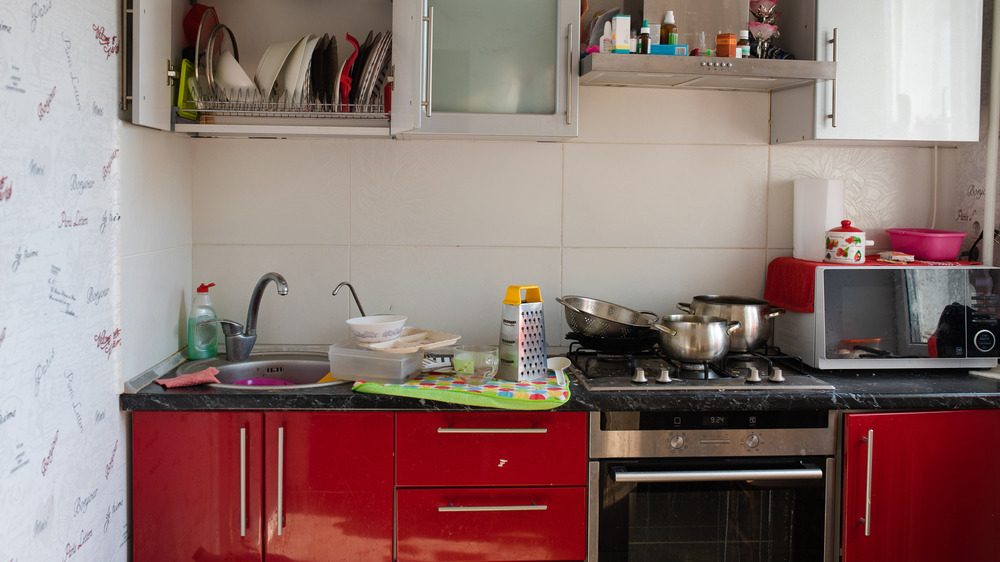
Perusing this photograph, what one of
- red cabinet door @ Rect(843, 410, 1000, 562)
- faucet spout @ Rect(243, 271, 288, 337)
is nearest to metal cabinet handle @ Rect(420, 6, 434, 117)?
faucet spout @ Rect(243, 271, 288, 337)

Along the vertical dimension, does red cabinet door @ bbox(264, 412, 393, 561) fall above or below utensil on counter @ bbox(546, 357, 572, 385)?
below

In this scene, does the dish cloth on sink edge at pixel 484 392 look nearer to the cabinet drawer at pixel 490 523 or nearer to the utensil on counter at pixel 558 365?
the utensil on counter at pixel 558 365

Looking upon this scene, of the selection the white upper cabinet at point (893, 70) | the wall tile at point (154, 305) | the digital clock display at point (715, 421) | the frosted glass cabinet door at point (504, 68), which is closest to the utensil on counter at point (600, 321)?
the digital clock display at point (715, 421)

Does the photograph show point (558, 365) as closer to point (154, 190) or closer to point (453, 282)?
point (453, 282)

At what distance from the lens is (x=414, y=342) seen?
7.23 ft

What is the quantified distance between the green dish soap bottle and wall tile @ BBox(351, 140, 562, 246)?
0.46 m

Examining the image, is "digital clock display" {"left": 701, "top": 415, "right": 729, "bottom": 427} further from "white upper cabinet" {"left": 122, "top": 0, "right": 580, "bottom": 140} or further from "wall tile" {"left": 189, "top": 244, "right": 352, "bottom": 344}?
"wall tile" {"left": 189, "top": 244, "right": 352, "bottom": 344}

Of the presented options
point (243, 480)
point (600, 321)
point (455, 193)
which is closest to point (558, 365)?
point (600, 321)

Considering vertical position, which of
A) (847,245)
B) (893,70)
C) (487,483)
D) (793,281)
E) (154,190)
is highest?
(893,70)

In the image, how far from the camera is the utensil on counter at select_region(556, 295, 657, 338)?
2264 mm

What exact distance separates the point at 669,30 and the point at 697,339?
841mm

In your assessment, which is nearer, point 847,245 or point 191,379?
point 191,379

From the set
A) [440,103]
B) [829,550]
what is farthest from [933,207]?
[440,103]

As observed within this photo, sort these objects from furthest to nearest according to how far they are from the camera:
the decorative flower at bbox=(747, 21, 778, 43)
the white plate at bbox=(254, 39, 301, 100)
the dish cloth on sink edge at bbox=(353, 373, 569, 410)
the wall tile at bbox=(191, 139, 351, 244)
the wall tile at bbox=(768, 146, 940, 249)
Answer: the wall tile at bbox=(768, 146, 940, 249) < the wall tile at bbox=(191, 139, 351, 244) < the decorative flower at bbox=(747, 21, 778, 43) < the white plate at bbox=(254, 39, 301, 100) < the dish cloth on sink edge at bbox=(353, 373, 569, 410)
